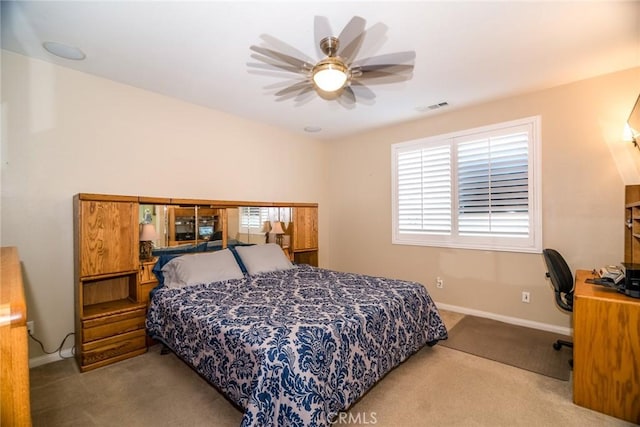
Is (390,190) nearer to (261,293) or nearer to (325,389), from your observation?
(261,293)

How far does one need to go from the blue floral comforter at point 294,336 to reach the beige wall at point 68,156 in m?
0.96

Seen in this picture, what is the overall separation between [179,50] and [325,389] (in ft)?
8.97

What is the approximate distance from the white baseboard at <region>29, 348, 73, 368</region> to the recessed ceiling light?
2605 mm

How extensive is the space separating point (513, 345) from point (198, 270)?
3.18m

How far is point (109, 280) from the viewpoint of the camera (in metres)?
Answer: 2.91

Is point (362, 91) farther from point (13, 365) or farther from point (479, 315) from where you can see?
point (13, 365)

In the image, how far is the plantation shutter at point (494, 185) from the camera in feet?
11.0

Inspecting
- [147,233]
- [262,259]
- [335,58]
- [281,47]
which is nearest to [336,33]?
[335,58]

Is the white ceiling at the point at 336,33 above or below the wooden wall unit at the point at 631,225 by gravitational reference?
above

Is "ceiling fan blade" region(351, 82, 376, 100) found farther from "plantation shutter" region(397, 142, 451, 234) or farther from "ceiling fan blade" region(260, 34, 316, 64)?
"plantation shutter" region(397, 142, 451, 234)

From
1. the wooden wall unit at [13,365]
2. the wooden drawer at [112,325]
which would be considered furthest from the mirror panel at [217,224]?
the wooden wall unit at [13,365]

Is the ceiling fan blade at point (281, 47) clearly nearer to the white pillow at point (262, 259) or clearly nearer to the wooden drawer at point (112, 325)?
the white pillow at point (262, 259)

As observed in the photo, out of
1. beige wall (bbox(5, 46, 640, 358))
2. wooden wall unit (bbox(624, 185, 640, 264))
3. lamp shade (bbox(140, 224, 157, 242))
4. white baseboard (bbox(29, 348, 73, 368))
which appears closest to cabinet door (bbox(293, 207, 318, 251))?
beige wall (bbox(5, 46, 640, 358))

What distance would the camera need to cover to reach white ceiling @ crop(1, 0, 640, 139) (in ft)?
6.35
